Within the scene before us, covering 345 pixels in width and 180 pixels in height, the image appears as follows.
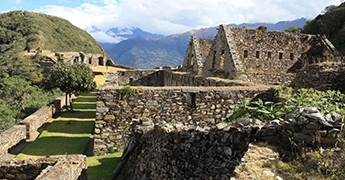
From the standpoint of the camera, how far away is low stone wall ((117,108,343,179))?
393 cm

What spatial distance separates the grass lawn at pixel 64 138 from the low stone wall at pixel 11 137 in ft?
3.12

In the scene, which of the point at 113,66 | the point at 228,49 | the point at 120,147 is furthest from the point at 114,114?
the point at 113,66

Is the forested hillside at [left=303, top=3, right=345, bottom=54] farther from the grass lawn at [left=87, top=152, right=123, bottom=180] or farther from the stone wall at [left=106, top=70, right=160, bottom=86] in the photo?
the grass lawn at [left=87, top=152, right=123, bottom=180]

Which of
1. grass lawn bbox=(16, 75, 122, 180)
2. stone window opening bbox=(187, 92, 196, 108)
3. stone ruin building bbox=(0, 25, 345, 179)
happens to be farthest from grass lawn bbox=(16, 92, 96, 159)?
stone window opening bbox=(187, 92, 196, 108)

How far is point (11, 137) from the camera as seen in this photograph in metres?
12.5

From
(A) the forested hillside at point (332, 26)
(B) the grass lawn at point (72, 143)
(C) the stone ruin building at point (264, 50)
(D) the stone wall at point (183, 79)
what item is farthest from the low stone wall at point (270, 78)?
(A) the forested hillside at point (332, 26)

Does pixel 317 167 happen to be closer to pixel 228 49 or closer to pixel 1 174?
pixel 1 174

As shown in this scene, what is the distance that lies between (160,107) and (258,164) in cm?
609

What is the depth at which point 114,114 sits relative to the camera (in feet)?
31.6

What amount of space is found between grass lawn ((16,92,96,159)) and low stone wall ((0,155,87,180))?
173cm

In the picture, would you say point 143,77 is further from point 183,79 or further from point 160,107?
point 160,107

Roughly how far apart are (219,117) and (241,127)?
533cm

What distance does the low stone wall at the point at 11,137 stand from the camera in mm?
11959

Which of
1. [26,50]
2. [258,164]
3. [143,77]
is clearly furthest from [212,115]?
[26,50]
